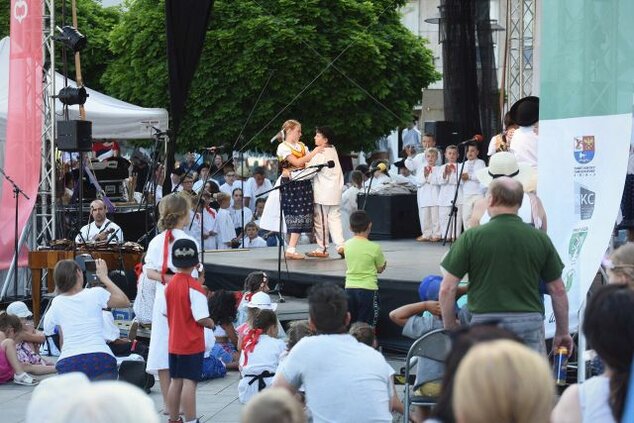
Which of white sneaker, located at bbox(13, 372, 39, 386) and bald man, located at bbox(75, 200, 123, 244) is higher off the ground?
bald man, located at bbox(75, 200, 123, 244)

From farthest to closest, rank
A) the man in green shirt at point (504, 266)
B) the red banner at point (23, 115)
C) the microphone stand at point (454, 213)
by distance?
the microphone stand at point (454, 213) → the red banner at point (23, 115) → the man in green shirt at point (504, 266)

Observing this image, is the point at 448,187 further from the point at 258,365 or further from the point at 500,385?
the point at 500,385

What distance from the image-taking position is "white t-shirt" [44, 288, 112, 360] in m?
8.06

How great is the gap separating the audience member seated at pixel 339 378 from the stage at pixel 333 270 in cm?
628

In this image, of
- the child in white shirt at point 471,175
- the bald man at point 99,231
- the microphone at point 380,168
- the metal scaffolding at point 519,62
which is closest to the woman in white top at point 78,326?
the bald man at point 99,231

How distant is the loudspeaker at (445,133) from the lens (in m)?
17.3

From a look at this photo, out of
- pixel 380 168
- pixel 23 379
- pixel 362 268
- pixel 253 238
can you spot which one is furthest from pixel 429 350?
pixel 253 238

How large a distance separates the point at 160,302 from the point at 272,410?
5.38 meters

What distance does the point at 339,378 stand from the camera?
550 cm

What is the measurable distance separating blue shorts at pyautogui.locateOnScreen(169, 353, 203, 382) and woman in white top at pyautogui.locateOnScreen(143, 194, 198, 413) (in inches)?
15.4

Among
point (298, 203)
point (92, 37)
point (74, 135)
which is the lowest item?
point (298, 203)

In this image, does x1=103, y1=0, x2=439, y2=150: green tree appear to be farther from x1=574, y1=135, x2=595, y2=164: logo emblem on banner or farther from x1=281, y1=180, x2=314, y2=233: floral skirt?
x1=574, y1=135, x2=595, y2=164: logo emblem on banner

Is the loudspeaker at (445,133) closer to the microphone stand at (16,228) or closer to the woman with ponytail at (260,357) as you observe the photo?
the microphone stand at (16,228)

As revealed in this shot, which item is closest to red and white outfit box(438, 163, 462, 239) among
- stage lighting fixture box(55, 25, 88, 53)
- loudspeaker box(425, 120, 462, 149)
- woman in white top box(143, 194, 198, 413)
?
loudspeaker box(425, 120, 462, 149)
